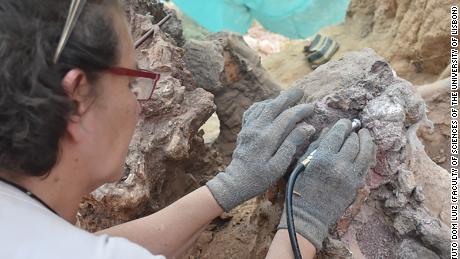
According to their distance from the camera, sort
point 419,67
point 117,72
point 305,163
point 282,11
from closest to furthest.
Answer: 1. point 117,72
2. point 305,163
3. point 419,67
4. point 282,11

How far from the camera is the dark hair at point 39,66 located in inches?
30.7

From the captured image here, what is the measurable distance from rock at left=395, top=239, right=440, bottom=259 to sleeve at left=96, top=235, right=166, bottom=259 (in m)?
0.82

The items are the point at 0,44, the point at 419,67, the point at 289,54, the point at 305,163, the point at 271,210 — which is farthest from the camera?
the point at 289,54

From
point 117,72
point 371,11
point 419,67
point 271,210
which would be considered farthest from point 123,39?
point 371,11

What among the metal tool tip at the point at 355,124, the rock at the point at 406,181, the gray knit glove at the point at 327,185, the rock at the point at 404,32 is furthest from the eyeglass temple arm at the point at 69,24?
the rock at the point at 404,32

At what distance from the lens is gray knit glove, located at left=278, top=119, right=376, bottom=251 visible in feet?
4.09

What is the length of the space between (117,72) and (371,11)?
3.51 m

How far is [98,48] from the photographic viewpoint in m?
0.83

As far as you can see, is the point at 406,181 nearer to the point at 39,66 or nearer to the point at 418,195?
the point at 418,195

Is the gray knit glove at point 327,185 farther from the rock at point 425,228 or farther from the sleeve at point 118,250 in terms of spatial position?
the sleeve at point 118,250

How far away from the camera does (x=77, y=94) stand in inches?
33.1

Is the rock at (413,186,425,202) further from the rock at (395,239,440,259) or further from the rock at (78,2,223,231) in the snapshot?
the rock at (78,2,223,231)

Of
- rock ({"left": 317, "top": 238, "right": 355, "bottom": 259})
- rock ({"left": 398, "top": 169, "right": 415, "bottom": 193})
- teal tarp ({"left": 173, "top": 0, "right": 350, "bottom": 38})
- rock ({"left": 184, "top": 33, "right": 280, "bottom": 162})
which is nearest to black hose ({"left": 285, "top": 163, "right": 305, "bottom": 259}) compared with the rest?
rock ({"left": 317, "top": 238, "right": 355, "bottom": 259})

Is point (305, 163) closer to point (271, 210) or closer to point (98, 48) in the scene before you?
point (271, 210)
